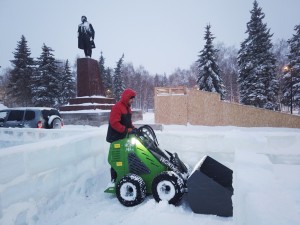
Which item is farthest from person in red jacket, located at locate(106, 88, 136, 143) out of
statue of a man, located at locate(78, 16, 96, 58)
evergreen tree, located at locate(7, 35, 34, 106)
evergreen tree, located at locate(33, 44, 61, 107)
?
evergreen tree, located at locate(7, 35, 34, 106)

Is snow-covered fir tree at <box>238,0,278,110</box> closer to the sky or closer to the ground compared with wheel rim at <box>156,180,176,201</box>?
closer to the sky

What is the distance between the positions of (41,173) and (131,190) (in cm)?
151

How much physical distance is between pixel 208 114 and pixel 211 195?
18.1 metres

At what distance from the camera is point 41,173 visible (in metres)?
3.99

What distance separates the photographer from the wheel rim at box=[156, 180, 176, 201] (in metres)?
4.07

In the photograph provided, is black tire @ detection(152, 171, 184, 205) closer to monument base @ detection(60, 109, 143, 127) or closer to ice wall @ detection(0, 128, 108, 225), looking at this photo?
ice wall @ detection(0, 128, 108, 225)

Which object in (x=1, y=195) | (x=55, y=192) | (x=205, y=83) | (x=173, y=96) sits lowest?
(x=55, y=192)

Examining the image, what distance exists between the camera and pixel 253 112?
66.9 ft

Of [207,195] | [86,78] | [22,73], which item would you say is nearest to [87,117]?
[86,78]

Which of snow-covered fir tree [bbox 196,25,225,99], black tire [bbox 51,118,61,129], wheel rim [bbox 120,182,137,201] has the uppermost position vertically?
snow-covered fir tree [bbox 196,25,225,99]

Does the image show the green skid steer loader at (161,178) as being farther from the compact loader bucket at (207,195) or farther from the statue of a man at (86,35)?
the statue of a man at (86,35)

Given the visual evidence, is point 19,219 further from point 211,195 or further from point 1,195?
point 211,195

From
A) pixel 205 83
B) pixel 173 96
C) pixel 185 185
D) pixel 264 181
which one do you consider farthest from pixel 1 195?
pixel 205 83

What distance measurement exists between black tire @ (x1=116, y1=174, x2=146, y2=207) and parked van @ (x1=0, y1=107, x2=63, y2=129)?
865cm
